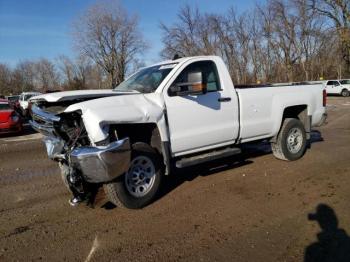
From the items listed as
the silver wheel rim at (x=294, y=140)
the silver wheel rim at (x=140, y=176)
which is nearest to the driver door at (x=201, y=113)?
the silver wheel rim at (x=140, y=176)

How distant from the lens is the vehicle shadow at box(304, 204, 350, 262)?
370 cm

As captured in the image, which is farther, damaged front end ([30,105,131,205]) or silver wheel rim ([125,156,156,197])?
silver wheel rim ([125,156,156,197])

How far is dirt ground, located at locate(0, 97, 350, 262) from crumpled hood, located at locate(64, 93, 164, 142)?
1234 millimetres

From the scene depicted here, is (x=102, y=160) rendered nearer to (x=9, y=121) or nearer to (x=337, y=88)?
(x=9, y=121)

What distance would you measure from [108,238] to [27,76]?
303 feet

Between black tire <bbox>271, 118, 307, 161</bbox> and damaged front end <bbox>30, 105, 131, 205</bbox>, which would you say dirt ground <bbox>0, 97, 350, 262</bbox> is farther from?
damaged front end <bbox>30, 105, 131, 205</bbox>

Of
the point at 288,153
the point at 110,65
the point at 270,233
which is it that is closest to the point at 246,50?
the point at 110,65

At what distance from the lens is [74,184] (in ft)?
15.7

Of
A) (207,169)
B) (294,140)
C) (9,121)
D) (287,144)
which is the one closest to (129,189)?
(207,169)

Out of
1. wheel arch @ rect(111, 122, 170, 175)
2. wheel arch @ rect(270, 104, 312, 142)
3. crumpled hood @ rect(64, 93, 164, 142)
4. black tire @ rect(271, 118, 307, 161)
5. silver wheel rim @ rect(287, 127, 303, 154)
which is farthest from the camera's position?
wheel arch @ rect(270, 104, 312, 142)

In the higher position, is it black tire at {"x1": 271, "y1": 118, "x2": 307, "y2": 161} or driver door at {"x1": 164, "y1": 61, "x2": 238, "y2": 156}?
driver door at {"x1": 164, "y1": 61, "x2": 238, "y2": 156}

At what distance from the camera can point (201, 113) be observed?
5.84m

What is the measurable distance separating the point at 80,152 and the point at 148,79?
6.86ft

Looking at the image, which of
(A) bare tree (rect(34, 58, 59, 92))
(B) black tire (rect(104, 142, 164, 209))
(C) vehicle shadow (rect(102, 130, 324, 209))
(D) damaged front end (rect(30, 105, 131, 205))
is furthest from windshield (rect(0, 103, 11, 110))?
(A) bare tree (rect(34, 58, 59, 92))
